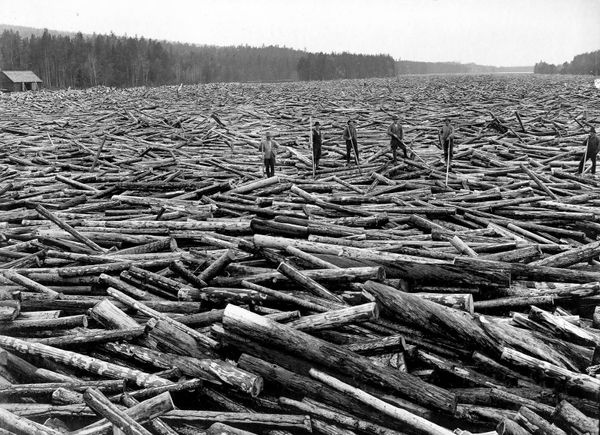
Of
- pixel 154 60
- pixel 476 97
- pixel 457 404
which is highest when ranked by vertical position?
pixel 154 60

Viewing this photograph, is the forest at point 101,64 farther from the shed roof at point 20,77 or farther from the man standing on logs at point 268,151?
the man standing on logs at point 268,151

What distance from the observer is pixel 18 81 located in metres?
58.7

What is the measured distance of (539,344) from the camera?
13.6ft

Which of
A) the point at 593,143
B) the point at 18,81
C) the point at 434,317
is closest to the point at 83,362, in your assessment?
the point at 434,317

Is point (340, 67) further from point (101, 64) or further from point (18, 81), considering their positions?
point (18, 81)

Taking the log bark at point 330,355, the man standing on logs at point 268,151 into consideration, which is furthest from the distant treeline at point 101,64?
the log bark at point 330,355

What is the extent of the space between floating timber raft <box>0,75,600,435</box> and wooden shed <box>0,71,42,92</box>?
193 ft

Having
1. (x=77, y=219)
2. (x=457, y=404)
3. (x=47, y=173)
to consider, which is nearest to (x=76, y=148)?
(x=47, y=173)

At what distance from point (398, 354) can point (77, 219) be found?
6213mm

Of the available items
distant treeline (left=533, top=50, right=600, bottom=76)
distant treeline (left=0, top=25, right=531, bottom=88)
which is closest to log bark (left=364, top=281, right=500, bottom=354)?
distant treeline (left=0, top=25, right=531, bottom=88)

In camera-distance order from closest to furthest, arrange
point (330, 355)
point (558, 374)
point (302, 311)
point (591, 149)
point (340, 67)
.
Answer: point (558, 374), point (330, 355), point (302, 311), point (591, 149), point (340, 67)

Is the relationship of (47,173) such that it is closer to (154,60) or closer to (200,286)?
(200,286)

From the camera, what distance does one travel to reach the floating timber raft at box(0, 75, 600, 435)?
373cm

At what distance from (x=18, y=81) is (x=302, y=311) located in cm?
6562
